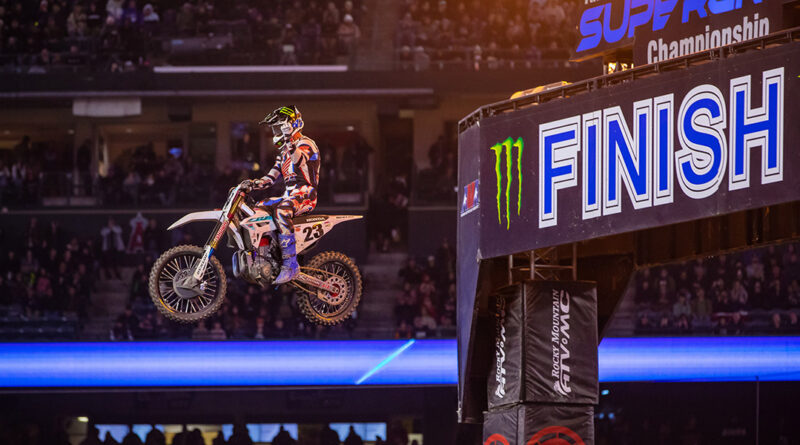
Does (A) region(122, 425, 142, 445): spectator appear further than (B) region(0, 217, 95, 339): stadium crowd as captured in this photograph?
Yes

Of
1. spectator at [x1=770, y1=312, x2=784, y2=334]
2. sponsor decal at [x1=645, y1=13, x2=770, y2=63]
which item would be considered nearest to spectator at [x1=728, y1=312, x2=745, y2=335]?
spectator at [x1=770, y1=312, x2=784, y2=334]

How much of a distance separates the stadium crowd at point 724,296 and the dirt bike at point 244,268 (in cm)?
1019

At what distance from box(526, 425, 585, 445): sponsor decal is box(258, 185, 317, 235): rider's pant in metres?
3.43

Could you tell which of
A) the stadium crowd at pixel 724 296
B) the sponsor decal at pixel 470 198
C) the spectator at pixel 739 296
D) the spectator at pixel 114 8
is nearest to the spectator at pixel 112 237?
the spectator at pixel 114 8

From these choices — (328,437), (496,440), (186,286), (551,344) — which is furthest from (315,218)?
(328,437)

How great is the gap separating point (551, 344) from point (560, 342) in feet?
0.36

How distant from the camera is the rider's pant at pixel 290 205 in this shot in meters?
13.0

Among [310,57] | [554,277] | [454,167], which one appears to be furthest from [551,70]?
[554,277]

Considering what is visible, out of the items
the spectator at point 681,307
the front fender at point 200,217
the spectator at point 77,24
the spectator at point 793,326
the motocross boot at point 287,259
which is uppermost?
the spectator at point 77,24

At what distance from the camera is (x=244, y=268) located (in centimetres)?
1291

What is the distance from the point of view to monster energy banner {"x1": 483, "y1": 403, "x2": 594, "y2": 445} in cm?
1399

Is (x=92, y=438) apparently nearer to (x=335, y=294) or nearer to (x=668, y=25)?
(x=335, y=294)

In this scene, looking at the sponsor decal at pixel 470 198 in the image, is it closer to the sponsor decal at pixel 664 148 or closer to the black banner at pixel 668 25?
the sponsor decal at pixel 664 148

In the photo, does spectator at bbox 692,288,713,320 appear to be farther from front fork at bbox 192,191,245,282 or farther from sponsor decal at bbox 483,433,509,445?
front fork at bbox 192,191,245,282
